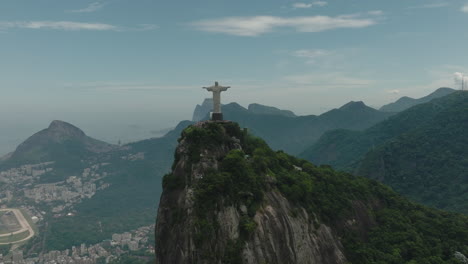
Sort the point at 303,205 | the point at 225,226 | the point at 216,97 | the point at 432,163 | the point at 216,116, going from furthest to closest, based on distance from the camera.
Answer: the point at 432,163 < the point at 216,116 < the point at 216,97 < the point at 303,205 < the point at 225,226

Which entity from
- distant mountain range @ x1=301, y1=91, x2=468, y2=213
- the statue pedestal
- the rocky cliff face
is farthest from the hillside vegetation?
distant mountain range @ x1=301, y1=91, x2=468, y2=213

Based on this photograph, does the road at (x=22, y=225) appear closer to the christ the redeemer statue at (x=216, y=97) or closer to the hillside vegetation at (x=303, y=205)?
the christ the redeemer statue at (x=216, y=97)

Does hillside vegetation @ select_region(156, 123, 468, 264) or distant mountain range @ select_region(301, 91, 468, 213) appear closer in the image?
hillside vegetation @ select_region(156, 123, 468, 264)

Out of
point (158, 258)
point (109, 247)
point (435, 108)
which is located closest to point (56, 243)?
point (109, 247)

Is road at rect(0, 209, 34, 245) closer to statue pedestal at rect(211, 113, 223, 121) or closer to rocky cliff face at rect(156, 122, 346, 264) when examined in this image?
statue pedestal at rect(211, 113, 223, 121)

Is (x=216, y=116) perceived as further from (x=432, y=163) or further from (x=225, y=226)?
(x=432, y=163)

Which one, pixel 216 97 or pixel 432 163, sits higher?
pixel 216 97

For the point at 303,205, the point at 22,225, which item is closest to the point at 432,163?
the point at 303,205

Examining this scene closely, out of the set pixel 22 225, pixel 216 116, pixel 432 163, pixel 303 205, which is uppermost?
pixel 216 116
